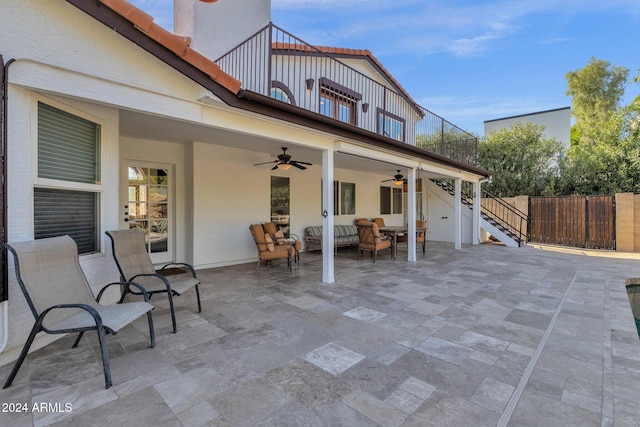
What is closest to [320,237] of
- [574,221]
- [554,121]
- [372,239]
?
[372,239]

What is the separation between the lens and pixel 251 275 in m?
5.91

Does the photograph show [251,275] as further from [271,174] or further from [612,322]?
[612,322]

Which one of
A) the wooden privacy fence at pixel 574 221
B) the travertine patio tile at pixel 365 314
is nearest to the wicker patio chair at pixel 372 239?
the travertine patio tile at pixel 365 314

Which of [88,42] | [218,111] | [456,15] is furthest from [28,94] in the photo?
[456,15]

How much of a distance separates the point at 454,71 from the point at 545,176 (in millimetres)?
6719

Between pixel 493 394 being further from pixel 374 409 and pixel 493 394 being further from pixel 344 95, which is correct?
pixel 344 95

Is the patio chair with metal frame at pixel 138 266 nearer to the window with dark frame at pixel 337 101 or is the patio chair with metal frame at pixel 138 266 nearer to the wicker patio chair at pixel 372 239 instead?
the wicker patio chair at pixel 372 239

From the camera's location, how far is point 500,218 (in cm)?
1234

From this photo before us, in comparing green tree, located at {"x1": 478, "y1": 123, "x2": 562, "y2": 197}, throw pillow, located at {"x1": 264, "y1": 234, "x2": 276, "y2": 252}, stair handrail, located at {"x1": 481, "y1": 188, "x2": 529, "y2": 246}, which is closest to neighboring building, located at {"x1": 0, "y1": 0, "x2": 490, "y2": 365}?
throw pillow, located at {"x1": 264, "y1": 234, "x2": 276, "y2": 252}

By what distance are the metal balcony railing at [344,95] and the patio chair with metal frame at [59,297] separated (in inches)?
194

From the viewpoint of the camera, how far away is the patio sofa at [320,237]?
8531 millimetres

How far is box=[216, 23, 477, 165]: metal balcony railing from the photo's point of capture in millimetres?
8281

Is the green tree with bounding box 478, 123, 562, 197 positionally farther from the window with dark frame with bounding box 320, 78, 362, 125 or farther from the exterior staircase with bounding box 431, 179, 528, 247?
the window with dark frame with bounding box 320, 78, 362, 125

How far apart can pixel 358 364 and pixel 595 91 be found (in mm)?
23486
